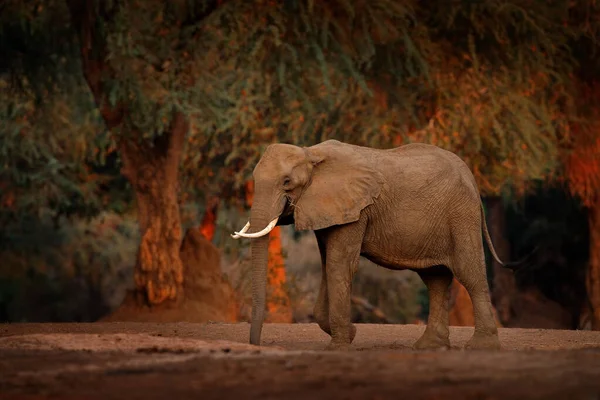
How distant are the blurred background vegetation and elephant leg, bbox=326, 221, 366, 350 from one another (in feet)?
24.3

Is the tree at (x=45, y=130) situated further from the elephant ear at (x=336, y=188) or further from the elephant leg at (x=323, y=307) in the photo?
the elephant leg at (x=323, y=307)

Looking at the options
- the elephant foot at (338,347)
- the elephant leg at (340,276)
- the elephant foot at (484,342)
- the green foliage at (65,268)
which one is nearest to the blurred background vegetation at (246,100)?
the green foliage at (65,268)

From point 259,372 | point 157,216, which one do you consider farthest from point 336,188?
point 157,216

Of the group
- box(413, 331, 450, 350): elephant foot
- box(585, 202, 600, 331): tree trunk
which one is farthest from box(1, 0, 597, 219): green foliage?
box(413, 331, 450, 350): elephant foot

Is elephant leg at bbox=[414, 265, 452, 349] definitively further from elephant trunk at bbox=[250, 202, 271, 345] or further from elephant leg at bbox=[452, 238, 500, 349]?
elephant trunk at bbox=[250, 202, 271, 345]

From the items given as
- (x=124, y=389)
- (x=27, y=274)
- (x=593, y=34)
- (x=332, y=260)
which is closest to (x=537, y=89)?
(x=593, y=34)

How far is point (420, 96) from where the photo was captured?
77.8 feet

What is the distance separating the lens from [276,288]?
1041 inches

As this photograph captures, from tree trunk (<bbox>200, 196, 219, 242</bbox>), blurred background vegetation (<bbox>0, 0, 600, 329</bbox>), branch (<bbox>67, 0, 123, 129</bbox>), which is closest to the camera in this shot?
branch (<bbox>67, 0, 123, 129</bbox>)

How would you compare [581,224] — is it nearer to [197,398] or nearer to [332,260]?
[332,260]

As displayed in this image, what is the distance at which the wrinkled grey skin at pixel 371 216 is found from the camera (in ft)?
42.0

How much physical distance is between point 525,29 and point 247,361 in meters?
13.7

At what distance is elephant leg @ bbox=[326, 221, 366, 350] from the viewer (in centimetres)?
1288

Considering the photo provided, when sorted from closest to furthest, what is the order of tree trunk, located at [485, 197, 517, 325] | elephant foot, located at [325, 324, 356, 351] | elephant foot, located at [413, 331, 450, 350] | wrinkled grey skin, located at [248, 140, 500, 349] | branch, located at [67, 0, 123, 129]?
wrinkled grey skin, located at [248, 140, 500, 349] → elephant foot, located at [325, 324, 356, 351] → elephant foot, located at [413, 331, 450, 350] → branch, located at [67, 0, 123, 129] → tree trunk, located at [485, 197, 517, 325]
